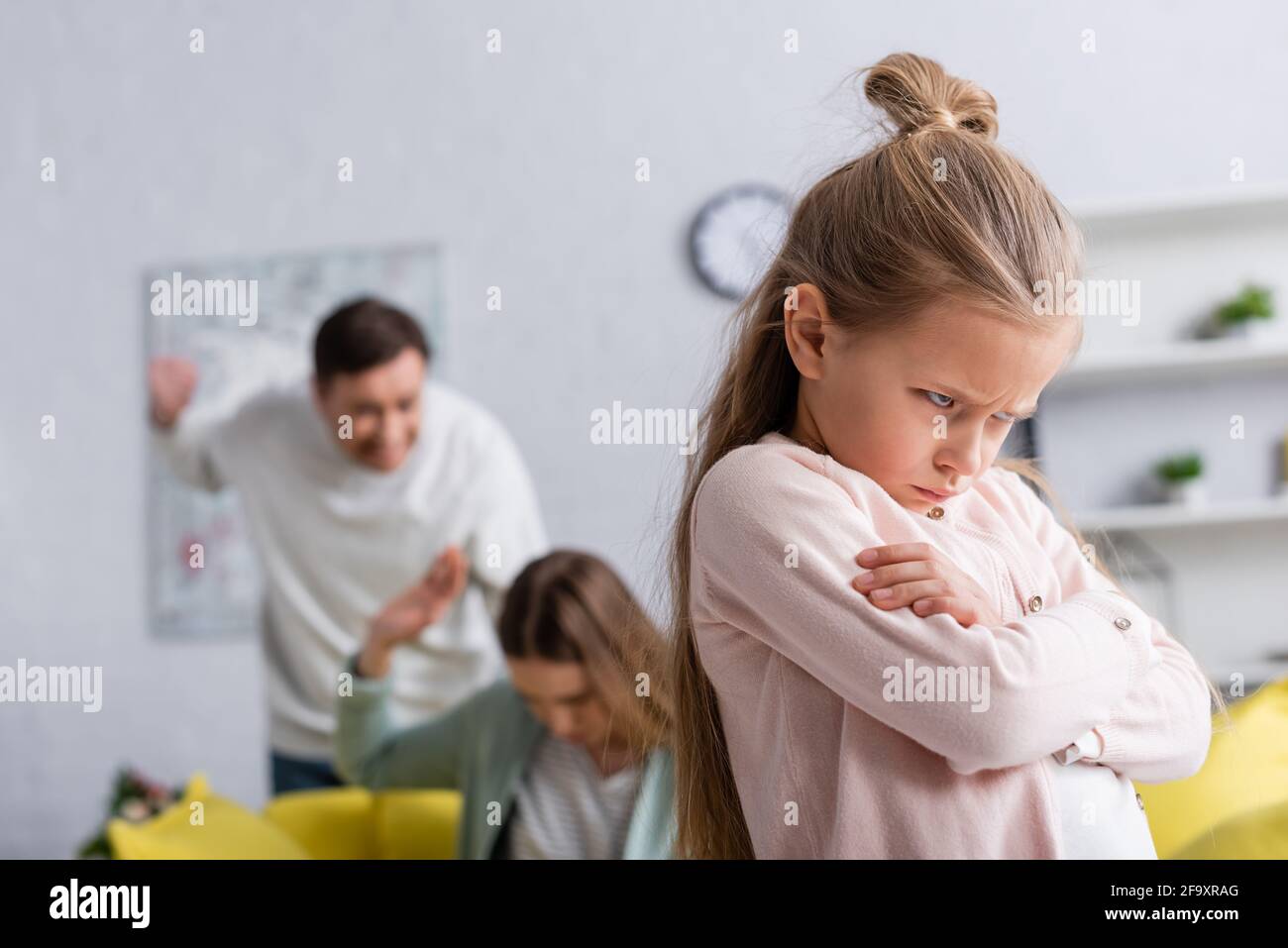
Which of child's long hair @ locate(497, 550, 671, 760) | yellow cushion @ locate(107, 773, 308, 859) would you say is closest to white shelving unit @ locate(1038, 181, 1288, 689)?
child's long hair @ locate(497, 550, 671, 760)

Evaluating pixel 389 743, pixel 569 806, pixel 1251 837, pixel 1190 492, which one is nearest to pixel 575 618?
pixel 569 806

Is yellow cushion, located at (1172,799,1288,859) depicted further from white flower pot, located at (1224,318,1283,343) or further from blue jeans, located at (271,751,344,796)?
blue jeans, located at (271,751,344,796)

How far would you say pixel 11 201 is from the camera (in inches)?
116

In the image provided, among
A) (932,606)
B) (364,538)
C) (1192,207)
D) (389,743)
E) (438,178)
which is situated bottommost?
(389,743)

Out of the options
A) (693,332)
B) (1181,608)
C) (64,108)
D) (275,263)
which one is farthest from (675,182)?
(64,108)

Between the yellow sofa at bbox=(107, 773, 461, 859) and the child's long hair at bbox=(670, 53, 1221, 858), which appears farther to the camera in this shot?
the yellow sofa at bbox=(107, 773, 461, 859)

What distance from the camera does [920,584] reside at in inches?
24.4

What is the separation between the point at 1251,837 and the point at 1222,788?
0.19m

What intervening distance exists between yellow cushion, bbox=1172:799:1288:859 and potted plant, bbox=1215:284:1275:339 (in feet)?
5.01

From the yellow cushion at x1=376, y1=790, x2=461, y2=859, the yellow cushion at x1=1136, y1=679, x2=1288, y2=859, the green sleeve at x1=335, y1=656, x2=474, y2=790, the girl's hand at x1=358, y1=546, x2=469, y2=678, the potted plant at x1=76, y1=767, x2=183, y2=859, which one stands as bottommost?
the potted plant at x1=76, y1=767, x2=183, y2=859

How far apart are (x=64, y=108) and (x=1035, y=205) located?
2.83 meters

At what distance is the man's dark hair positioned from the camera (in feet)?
7.66

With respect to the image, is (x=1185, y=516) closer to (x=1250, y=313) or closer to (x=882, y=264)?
(x=1250, y=313)
